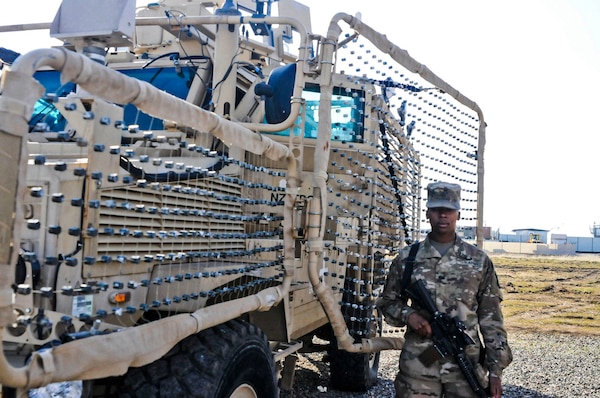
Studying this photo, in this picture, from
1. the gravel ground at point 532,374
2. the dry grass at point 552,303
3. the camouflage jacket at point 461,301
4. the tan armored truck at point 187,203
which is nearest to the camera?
the tan armored truck at point 187,203

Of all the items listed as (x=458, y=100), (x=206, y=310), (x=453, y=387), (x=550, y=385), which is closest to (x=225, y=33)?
(x=458, y=100)

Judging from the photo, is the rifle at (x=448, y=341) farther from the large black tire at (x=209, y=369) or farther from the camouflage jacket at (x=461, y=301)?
the large black tire at (x=209, y=369)

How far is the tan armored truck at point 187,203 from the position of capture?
89.4 inches

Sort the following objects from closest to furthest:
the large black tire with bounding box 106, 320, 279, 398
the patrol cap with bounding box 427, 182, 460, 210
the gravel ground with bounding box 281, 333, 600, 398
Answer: the large black tire with bounding box 106, 320, 279, 398 < the patrol cap with bounding box 427, 182, 460, 210 < the gravel ground with bounding box 281, 333, 600, 398

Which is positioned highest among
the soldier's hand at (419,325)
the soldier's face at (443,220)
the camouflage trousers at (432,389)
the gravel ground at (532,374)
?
the soldier's face at (443,220)

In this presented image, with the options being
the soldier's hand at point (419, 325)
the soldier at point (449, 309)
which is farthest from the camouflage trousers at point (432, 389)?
the soldier's hand at point (419, 325)

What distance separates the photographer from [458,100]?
18.0 feet

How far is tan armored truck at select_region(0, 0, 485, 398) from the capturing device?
2.27 meters

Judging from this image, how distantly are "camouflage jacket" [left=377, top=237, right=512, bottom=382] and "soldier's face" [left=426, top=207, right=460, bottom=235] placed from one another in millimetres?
92

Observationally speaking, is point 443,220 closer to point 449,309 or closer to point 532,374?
point 449,309

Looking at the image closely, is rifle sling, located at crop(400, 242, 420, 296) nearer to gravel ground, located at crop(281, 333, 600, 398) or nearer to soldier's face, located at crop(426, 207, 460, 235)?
soldier's face, located at crop(426, 207, 460, 235)

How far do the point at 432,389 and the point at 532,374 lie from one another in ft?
14.8

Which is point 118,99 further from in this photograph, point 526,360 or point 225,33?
point 526,360

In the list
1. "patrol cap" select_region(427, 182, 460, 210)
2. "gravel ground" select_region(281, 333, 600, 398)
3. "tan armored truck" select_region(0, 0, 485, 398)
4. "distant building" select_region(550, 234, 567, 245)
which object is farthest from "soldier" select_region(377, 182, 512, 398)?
"distant building" select_region(550, 234, 567, 245)
